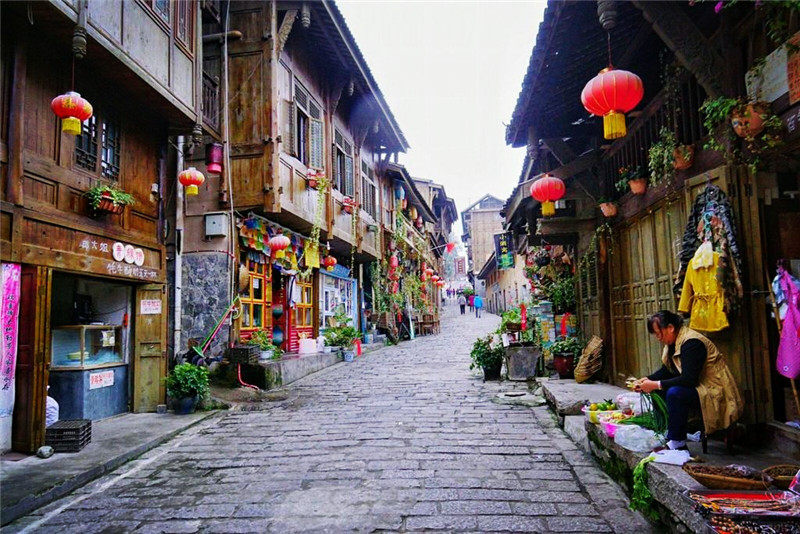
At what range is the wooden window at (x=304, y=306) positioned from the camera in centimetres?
1598

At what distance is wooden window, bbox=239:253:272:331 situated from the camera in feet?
42.1

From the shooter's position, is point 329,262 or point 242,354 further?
point 329,262

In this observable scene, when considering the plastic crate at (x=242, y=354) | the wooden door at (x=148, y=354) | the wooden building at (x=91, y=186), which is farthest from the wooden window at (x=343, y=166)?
the wooden door at (x=148, y=354)

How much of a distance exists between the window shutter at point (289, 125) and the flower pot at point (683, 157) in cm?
896

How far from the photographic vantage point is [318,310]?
673 inches

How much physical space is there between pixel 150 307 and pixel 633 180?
826 cm

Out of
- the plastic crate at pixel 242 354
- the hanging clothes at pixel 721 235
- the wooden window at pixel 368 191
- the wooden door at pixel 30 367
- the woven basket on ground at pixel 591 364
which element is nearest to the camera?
the hanging clothes at pixel 721 235

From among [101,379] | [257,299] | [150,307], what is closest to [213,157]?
[150,307]

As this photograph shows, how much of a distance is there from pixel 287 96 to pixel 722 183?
1050cm

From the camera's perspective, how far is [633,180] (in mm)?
7594

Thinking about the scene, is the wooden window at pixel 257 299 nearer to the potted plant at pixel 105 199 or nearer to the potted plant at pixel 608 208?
the potted plant at pixel 105 199

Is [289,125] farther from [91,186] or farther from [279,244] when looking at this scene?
[91,186]

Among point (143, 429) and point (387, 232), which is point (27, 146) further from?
point (387, 232)

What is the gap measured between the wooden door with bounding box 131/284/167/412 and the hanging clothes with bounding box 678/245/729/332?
327 inches
